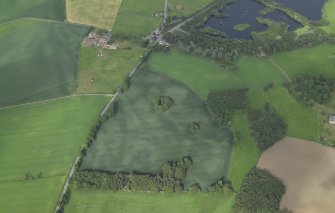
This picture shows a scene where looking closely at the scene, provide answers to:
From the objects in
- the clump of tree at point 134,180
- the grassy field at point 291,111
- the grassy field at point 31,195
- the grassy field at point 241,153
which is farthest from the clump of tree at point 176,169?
the grassy field at point 291,111

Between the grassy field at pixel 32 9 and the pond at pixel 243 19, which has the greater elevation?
the grassy field at pixel 32 9

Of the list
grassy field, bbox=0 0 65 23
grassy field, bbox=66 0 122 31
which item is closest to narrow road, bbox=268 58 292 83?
grassy field, bbox=66 0 122 31

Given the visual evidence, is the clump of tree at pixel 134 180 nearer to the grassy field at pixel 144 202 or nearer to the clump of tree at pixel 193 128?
the grassy field at pixel 144 202

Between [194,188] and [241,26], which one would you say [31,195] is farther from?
[241,26]

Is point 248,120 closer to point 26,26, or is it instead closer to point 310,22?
point 310,22

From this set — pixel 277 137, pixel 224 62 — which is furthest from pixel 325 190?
pixel 224 62

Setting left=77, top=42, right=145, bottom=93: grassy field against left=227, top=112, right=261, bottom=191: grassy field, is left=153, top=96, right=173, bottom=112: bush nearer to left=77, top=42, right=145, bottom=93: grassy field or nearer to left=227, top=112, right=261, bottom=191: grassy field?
left=77, top=42, right=145, bottom=93: grassy field
